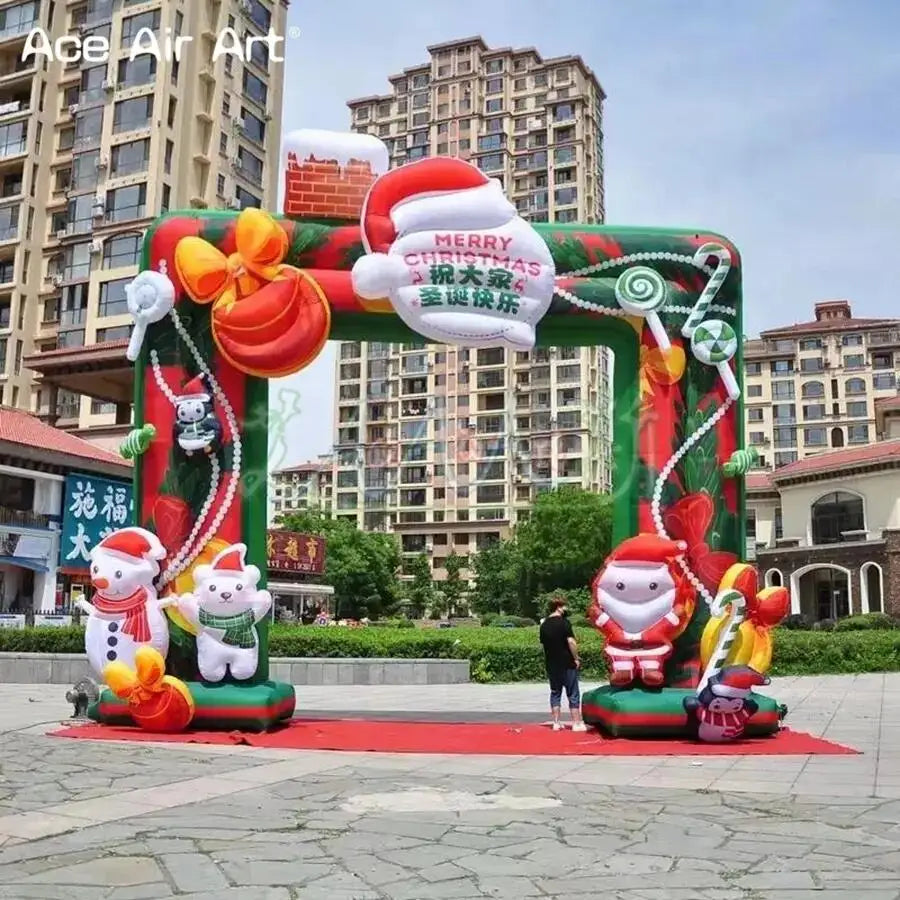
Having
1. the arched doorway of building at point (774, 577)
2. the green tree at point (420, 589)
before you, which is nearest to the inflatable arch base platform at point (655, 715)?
the arched doorway of building at point (774, 577)

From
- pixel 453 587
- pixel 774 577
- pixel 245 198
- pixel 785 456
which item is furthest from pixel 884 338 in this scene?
pixel 245 198

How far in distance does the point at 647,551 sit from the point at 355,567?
4661 centimetres

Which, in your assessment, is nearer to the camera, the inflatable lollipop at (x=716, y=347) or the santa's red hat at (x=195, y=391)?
the santa's red hat at (x=195, y=391)

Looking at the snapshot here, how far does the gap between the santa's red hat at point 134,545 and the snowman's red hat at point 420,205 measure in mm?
3713

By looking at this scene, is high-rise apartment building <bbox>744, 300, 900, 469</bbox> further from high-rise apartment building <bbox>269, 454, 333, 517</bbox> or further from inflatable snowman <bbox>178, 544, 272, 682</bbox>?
inflatable snowman <bbox>178, 544, 272, 682</bbox>

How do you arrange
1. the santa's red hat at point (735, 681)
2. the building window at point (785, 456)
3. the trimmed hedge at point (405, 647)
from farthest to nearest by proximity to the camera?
the building window at point (785, 456) < the trimmed hedge at point (405, 647) < the santa's red hat at point (735, 681)

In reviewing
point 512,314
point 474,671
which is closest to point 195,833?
point 512,314

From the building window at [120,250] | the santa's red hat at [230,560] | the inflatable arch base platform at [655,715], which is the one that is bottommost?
the inflatable arch base platform at [655,715]

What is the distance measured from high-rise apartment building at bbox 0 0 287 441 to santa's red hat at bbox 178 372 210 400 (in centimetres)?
3183

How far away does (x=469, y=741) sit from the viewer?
32.9 feet

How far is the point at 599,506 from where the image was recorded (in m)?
52.6

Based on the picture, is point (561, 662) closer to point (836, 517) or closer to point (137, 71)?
point (836, 517)

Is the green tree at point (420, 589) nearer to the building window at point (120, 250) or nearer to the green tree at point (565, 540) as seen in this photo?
the green tree at point (565, 540)

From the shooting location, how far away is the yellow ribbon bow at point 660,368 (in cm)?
1078
